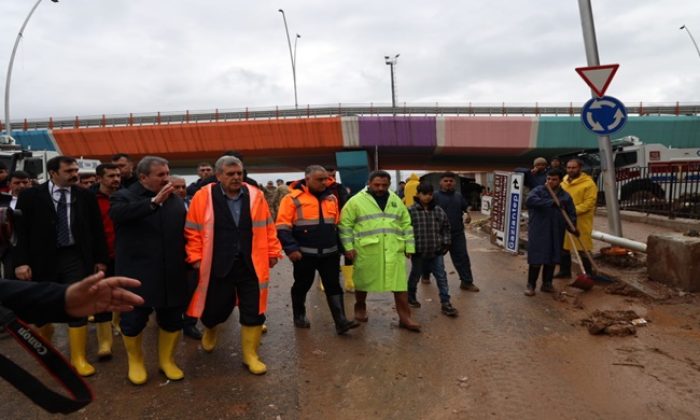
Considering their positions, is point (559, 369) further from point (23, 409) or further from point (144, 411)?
point (23, 409)

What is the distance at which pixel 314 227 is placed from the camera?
468 cm

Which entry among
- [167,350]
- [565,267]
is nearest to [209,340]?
[167,350]

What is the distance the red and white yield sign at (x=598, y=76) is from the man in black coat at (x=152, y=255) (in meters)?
5.91

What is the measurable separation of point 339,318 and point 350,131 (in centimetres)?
2434

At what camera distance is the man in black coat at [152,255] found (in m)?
3.48

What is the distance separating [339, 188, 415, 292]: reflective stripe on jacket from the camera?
15.6 feet

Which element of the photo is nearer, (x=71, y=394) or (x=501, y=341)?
(x=71, y=394)

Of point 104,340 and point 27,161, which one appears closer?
point 104,340

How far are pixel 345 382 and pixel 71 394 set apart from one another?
2.40m

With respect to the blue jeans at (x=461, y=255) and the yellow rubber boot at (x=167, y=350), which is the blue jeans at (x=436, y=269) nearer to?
the blue jeans at (x=461, y=255)

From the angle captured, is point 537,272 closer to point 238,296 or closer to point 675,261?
point 675,261

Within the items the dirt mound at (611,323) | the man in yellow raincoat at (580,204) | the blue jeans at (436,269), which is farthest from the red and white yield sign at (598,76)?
the blue jeans at (436,269)

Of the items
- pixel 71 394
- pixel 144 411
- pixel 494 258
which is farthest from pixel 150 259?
pixel 494 258

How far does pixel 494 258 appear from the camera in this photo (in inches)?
368
